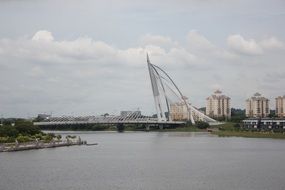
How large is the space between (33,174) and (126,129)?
54876 mm

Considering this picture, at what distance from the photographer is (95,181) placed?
19.6 meters

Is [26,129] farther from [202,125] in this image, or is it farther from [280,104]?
[280,104]

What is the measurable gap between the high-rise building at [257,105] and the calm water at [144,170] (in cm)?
7907

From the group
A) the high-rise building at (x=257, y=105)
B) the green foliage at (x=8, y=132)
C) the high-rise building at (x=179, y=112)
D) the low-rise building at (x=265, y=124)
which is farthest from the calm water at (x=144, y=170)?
the high-rise building at (x=257, y=105)

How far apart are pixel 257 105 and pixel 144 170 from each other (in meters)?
89.7

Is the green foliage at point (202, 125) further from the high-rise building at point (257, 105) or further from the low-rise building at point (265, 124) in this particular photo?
the high-rise building at point (257, 105)

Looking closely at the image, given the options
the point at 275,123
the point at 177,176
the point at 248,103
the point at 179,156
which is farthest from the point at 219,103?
the point at 177,176

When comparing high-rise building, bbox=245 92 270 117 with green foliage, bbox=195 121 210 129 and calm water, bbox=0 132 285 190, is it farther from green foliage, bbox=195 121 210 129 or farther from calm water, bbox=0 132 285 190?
calm water, bbox=0 132 285 190

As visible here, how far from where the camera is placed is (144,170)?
2258 centimetres

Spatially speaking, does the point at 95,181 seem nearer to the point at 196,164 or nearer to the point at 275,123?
the point at 196,164

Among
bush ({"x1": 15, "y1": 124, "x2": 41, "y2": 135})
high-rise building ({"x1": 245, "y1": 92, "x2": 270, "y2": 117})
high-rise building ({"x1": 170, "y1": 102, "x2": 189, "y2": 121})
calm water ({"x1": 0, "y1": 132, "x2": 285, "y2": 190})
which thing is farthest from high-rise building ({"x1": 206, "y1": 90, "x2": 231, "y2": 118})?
calm water ({"x1": 0, "y1": 132, "x2": 285, "y2": 190})

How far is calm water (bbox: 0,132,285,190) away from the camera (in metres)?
18.7

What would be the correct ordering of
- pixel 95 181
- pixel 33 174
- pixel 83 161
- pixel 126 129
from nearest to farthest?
pixel 95 181 → pixel 33 174 → pixel 83 161 → pixel 126 129

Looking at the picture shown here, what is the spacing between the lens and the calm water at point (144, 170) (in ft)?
61.5
